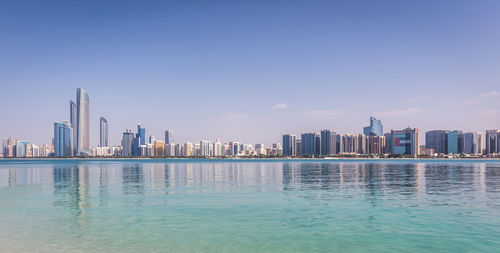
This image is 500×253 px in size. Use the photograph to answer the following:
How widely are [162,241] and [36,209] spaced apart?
59.7 ft

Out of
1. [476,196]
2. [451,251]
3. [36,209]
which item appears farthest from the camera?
[476,196]

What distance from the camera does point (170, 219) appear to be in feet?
86.2

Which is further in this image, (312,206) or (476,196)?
(476,196)

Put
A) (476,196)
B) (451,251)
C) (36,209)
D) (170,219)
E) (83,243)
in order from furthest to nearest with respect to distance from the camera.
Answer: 1. (476,196)
2. (36,209)
3. (170,219)
4. (83,243)
5. (451,251)

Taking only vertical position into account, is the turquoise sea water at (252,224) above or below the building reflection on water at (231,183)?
above

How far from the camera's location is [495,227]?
2317 centimetres

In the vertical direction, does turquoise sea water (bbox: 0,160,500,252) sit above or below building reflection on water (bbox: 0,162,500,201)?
above

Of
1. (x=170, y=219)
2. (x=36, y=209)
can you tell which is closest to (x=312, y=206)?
(x=170, y=219)

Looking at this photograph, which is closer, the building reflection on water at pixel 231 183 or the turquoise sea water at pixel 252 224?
the turquoise sea water at pixel 252 224

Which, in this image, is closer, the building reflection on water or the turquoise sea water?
the turquoise sea water

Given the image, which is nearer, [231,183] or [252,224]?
[252,224]

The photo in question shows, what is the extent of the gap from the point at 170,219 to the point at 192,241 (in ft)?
21.9

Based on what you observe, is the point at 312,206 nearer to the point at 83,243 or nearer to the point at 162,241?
the point at 162,241

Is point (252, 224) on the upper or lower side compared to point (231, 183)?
upper
